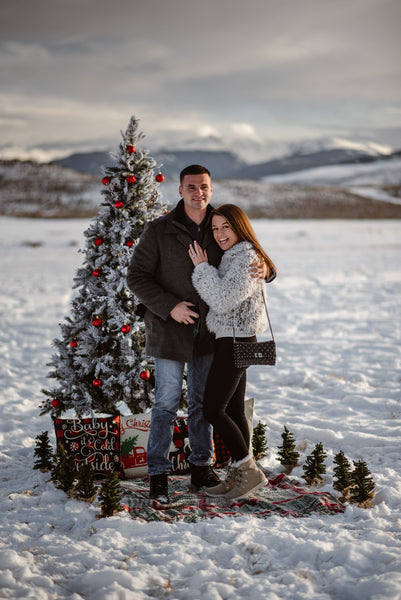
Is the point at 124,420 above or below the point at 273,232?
below

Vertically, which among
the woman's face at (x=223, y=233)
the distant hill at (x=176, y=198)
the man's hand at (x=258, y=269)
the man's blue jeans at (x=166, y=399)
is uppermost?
the distant hill at (x=176, y=198)

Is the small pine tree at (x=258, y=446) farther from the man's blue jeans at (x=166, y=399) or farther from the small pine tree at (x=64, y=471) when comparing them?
the small pine tree at (x=64, y=471)

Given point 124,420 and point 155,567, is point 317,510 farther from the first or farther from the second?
point 124,420

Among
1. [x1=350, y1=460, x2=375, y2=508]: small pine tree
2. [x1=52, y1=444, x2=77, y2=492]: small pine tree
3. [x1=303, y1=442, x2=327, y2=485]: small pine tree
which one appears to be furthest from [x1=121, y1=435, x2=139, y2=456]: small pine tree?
[x1=350, y1=460, x2=375, y2=508]: small pine tree

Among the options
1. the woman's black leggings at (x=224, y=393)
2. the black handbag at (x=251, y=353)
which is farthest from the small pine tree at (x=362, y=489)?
the black handbag at (x=251, y=353)

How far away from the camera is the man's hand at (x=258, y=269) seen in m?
3.78

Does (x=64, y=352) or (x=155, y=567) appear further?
(x=64, y=352)

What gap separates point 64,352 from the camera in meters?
5.12

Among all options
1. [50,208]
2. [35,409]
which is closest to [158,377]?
[35,409]

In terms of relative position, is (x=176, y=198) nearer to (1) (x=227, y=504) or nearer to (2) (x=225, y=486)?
(2) (x=225, y=486)

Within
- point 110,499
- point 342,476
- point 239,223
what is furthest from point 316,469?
point 239,223

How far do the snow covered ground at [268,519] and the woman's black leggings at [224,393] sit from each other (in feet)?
1.97

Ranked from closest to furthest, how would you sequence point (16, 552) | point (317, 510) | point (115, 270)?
1. point (16, 552)
2. point (317, 510)
3. point (115, 270)

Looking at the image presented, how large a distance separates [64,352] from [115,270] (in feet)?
3.54
